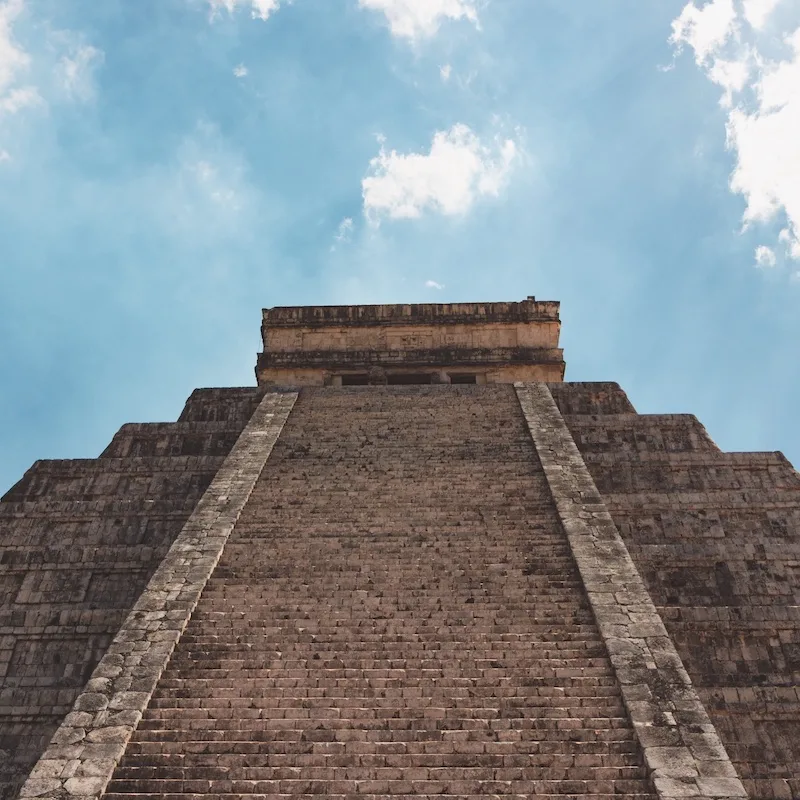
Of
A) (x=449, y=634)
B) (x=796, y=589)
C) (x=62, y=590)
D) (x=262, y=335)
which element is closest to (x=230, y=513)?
(x=62, y=590)

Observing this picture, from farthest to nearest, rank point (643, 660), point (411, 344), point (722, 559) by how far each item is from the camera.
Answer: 1. point (411, 344)
2. point (722, 559)
3. point (643, 660)

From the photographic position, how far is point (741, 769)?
641 cm

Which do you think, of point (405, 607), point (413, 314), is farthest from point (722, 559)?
point (413, 314)

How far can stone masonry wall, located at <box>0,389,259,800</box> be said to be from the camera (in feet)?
24.5

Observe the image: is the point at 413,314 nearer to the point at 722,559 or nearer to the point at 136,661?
the point at 722,559

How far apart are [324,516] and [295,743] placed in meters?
3.47

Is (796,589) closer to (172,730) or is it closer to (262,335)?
(172,730)

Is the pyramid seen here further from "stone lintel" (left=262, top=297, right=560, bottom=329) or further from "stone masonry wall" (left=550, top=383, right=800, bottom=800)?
"stone lintel" (left=262, top=297, right=560, bottom=329)

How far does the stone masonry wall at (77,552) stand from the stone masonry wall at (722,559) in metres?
5.55

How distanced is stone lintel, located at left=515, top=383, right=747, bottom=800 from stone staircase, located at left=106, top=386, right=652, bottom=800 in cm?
14

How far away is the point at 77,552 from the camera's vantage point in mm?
8977

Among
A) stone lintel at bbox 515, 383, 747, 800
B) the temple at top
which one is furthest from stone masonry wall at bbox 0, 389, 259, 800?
stone lintel at bbox 515, 383, 747, 800

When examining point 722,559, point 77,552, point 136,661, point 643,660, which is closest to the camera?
point 643,660

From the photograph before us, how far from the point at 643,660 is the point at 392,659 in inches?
83.0
